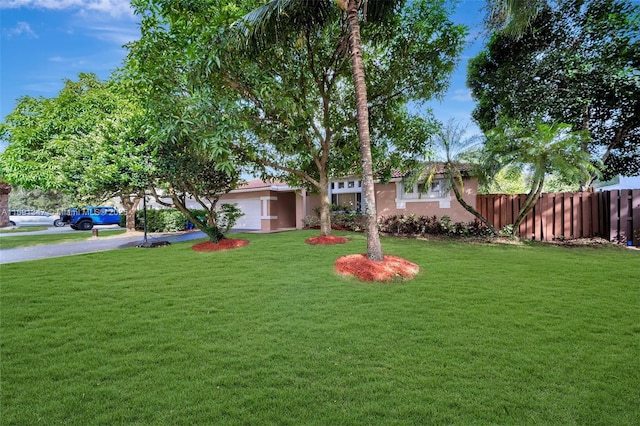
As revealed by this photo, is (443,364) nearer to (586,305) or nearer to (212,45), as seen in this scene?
(586,305)

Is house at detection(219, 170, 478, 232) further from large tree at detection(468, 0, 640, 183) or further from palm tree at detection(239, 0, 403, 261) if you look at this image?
palm tree at detection(239, 0, 403, 261)

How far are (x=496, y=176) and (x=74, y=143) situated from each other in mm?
15248

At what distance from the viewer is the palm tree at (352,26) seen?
23.9 ft

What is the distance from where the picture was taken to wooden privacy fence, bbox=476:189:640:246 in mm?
10203

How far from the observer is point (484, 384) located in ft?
9.64

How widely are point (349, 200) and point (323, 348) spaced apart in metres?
14.0

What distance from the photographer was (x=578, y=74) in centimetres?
1193

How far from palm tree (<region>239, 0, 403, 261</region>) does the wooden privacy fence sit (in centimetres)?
763

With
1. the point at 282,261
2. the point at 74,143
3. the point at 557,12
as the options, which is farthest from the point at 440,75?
the point at 74,143

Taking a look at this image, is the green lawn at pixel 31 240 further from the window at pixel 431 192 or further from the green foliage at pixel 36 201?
the green foliage at pixel 36 201

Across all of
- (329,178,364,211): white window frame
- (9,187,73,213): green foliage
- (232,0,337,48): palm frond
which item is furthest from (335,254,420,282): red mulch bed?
(9,187,73,213): green foliage

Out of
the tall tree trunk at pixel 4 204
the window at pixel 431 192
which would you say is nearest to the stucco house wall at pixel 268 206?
the window at pixel 431 192

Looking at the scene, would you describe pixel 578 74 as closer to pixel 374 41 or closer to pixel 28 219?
pixel 374 41

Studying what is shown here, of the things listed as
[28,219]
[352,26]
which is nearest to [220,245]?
[352,26]
